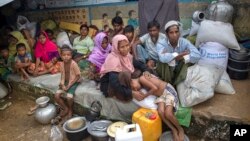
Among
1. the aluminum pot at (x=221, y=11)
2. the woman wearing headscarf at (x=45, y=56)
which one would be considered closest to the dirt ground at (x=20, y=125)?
the woman wearing headscarf at (x=45, y=56)

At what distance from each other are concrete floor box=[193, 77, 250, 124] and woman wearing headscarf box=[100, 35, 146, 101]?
1.00m

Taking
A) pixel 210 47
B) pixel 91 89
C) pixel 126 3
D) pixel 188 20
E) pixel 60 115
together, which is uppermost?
pixel 126 3

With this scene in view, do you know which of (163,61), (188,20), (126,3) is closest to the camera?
(163,61)

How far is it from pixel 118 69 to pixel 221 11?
2.29 meters

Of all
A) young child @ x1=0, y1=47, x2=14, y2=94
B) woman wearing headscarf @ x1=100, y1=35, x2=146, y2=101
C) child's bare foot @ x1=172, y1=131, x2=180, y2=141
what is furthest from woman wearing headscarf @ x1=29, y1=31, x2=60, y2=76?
child's bare foot @ x1=172, y1=131, x2=180, y2=141

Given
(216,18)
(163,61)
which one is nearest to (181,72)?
(163,61)

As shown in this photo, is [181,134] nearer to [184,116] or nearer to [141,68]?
[184,116]

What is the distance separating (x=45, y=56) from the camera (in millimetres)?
6191

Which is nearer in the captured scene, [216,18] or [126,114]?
[126,114]

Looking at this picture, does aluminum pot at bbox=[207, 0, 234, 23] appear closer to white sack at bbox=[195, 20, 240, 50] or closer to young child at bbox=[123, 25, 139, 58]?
white sack at bbox=[195, 20, 240, 50]

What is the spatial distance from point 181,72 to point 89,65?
→ 2014 mm

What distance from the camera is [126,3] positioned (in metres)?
6.78

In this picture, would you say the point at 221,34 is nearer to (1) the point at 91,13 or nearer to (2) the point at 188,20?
(2) the point at 188,20

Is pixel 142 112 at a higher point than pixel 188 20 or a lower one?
lower
